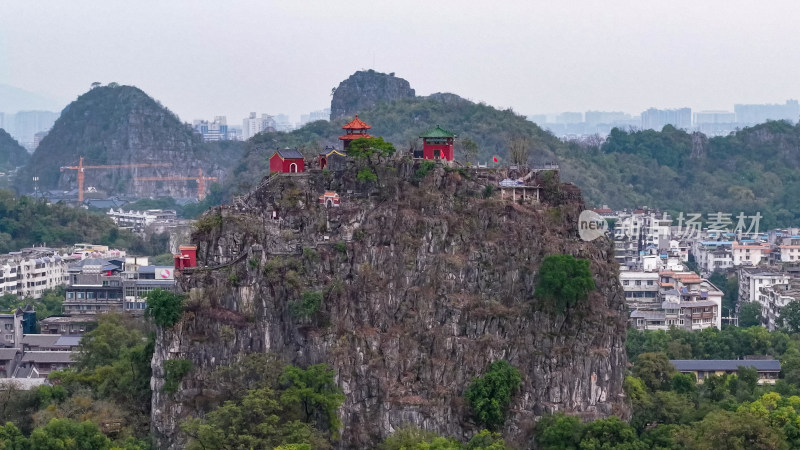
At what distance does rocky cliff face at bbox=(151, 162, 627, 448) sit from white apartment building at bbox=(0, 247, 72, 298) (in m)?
20.5

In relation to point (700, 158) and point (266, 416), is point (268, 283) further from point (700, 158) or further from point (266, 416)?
point (700, 158)

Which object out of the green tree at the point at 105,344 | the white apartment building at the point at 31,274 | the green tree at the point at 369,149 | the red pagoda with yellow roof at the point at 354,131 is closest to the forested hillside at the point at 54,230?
the white apartment building at the point at 31,274

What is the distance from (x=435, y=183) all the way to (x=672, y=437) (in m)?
7.90

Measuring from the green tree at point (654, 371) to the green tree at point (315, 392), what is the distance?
27.5ft

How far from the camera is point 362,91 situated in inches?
3506

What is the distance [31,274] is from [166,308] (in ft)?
71.9

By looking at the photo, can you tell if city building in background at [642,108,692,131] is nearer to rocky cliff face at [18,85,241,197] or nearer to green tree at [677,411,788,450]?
rocky cliff face at [18,85,241,197]

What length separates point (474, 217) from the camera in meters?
31.4

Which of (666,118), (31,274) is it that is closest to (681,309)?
(31,274)

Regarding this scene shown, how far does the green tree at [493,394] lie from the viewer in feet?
95.1

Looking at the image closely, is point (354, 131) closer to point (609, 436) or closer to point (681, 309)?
point (609, 436)

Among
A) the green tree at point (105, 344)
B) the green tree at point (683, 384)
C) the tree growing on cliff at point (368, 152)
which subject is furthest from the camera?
the green tree at point (105, 344)

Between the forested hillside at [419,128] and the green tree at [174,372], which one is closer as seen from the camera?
the green tree at [174,372]

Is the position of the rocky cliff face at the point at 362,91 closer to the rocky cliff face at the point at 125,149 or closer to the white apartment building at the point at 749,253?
the rocky cliff face at the point at 125,149
